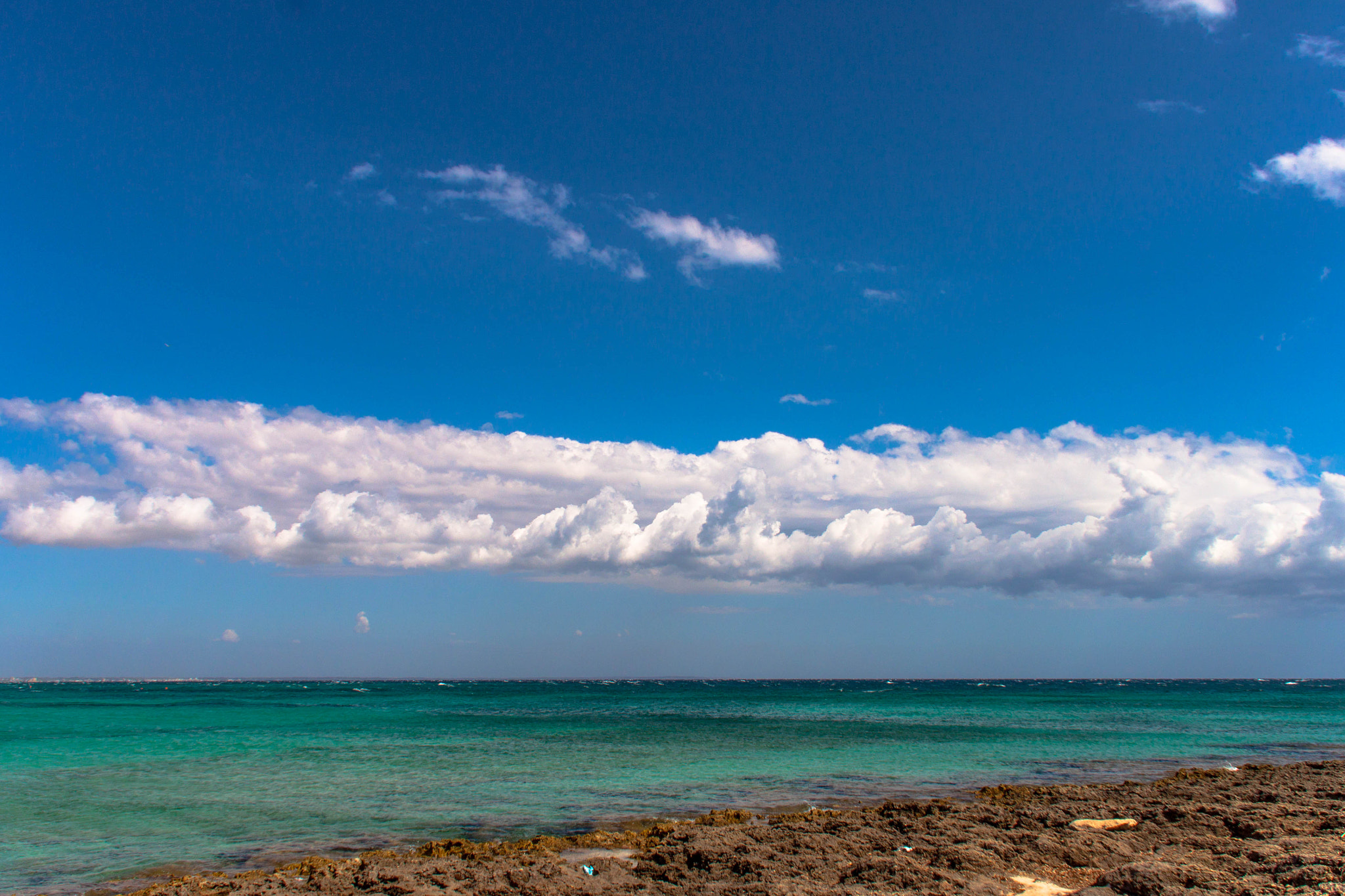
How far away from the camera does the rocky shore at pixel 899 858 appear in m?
10.7

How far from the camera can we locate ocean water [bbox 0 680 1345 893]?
16.2 meters

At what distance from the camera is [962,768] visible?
25.7 metres

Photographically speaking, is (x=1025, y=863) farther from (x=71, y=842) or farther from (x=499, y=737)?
(x=499, y=737)

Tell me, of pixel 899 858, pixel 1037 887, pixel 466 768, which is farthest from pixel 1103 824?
pixel 466 768

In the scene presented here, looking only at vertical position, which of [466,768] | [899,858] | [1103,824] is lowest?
[466,768]

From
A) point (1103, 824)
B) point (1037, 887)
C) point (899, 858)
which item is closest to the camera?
point (1037, 887)

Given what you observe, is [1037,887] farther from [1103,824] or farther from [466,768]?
[466,768]

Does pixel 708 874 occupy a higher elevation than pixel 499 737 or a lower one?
higher

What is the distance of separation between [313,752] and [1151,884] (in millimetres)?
30496

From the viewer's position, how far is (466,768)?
26.4m

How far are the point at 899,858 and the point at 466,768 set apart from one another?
18.4 m

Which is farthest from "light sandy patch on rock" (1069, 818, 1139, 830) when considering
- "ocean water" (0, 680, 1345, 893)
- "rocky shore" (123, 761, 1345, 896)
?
"ocean water" (0, 680, 1345, 893)

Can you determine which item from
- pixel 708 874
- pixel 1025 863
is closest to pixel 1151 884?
pixel 1025 863

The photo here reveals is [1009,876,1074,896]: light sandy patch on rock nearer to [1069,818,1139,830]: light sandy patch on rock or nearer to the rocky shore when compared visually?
the rocky shore
